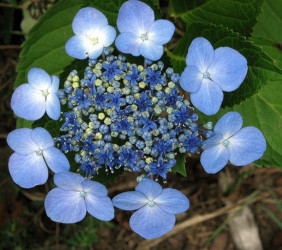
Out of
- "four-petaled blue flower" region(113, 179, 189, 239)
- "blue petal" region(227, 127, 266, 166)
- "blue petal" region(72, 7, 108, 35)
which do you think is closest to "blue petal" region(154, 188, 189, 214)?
"four-petaled blue flower" region(113, 179, 189, 239)

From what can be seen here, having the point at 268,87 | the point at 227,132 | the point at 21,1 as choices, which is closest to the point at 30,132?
the point at 227,132

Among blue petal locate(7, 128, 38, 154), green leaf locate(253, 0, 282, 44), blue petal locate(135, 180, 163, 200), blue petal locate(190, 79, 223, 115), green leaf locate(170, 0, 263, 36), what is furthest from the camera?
green leaf locate(253, 0, 282, 44)

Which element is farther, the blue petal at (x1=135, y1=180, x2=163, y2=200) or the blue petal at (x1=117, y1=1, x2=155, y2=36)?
the blue petal at (x1=117, y1=1, x2=155, y2=36)

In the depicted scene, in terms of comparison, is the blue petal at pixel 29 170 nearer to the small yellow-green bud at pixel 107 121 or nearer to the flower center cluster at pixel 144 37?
the small yellow-green bud at pixel 107 121

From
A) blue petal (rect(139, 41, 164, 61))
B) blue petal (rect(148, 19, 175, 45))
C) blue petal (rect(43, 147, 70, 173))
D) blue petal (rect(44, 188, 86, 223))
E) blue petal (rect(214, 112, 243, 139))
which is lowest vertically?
blue petal (rect(44, 188, 86, 223))

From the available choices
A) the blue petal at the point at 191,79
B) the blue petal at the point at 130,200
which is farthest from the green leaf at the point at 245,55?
the blue petal at the point at 130,200

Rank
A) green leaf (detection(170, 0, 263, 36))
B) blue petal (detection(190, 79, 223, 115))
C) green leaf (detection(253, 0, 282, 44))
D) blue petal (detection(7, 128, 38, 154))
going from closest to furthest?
blue petal (detection(190, 79, 223, 115)) < blue petal (detection(7, 128, 38, 154)) < green leaf (detection(170, 0, 263, 36)) < green leaf (detection(253, 0, 282, 44))

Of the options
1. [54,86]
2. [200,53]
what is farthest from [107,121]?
[200,53]

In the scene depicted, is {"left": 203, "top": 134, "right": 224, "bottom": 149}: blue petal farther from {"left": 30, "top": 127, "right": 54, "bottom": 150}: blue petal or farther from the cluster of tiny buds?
{"left": 30, "top": 127, "right": 54, "bottom": 150}: blue petal

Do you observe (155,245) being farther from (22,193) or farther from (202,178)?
(22,193)
